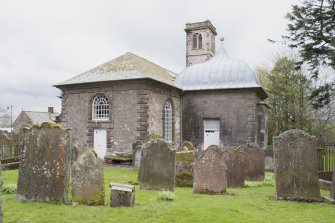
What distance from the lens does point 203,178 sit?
10266mm

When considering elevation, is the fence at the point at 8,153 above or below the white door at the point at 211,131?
below

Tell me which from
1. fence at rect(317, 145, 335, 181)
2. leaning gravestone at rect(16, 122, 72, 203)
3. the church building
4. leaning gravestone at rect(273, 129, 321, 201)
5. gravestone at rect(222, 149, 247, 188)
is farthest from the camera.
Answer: the church building

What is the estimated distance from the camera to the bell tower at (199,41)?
36.1 meters

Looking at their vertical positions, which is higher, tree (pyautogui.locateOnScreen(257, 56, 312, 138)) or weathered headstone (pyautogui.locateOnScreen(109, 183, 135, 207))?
tree (pyautogui.locateOnScreen(257, 56, 312, 138))

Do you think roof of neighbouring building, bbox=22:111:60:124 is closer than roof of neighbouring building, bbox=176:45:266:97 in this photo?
No

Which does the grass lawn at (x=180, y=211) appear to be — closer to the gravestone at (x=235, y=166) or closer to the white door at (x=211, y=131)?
the gravestone at (x=235, y=166)

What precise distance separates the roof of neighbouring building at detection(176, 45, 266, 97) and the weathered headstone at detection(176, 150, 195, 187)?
12662mm

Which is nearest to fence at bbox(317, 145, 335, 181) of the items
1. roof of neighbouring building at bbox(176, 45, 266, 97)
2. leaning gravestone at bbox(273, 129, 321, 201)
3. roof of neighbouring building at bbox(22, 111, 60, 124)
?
leaning gravestone at bbox(273, 129, 321, 201)

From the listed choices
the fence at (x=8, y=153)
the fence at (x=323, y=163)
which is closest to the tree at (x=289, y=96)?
the fence at (x=323, y=163)

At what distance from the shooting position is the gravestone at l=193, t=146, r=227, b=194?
10.2 metres

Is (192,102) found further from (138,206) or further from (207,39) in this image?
(138,206)

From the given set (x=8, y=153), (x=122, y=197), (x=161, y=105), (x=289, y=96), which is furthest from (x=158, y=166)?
(x=289, y=96)

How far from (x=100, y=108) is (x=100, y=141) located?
2.05m

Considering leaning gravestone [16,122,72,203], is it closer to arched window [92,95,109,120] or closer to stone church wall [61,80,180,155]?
stone church wall [61,80,180,155]
